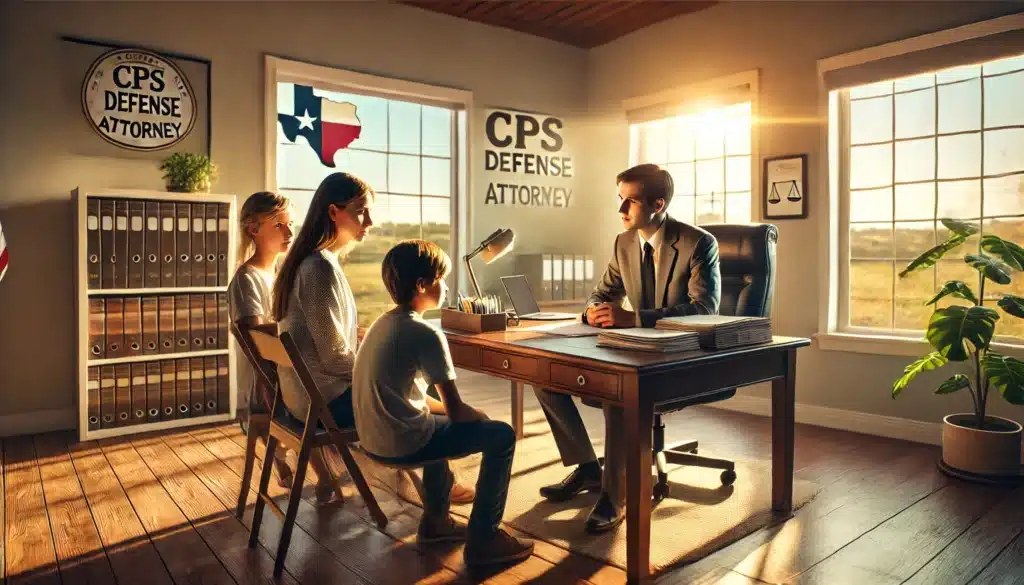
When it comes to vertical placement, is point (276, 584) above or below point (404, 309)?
below

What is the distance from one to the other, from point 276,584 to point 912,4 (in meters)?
4.15

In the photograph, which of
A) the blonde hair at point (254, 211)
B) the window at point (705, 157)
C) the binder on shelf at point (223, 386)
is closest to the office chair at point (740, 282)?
the window at point (705, 157)

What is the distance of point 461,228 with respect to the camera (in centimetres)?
525

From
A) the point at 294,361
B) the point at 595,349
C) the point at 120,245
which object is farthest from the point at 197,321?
the point at 595,349

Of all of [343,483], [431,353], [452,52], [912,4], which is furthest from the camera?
[452,52]

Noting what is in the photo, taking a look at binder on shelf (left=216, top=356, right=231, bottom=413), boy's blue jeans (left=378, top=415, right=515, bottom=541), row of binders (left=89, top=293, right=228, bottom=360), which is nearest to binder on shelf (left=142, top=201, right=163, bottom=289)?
row of binders (left=89, top=293, right=228, bottom=360)

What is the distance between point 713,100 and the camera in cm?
477

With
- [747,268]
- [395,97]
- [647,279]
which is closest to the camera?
[647,279]

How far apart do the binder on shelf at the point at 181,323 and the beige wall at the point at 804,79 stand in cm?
352

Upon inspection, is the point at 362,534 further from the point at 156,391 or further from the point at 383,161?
the point at 383,161

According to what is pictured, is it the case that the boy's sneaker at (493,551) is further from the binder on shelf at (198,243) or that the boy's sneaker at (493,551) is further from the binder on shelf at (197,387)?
the binder on shelf at (198,243)

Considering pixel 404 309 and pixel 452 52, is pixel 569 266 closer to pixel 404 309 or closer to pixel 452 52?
pixel 452 52

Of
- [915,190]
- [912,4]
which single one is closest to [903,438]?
[915,190]

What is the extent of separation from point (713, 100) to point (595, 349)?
10.6ft
